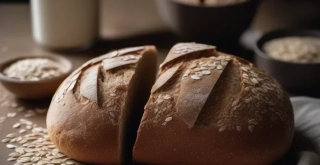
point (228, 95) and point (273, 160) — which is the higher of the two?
point (228, 95)

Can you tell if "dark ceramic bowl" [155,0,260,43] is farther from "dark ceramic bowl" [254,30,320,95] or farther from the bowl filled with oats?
the bowl filled with oats

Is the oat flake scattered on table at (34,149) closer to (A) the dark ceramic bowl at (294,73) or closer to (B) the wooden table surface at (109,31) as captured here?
Result: (B) the wooden table surface at (109,31)

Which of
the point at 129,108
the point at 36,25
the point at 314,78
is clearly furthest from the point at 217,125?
the point at 36,25

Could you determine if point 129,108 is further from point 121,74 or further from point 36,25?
point 36,25

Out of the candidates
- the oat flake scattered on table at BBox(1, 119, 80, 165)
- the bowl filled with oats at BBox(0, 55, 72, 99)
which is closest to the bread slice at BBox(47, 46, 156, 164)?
the oat flake scattered on table at BBox(1, 119, 80, 165)

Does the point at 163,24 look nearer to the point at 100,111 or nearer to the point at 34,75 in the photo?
the point at 34,75

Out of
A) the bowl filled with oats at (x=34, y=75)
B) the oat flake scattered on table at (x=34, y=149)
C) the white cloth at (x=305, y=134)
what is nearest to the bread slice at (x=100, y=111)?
the oat flake scattered on table at (x=34, y=149)
